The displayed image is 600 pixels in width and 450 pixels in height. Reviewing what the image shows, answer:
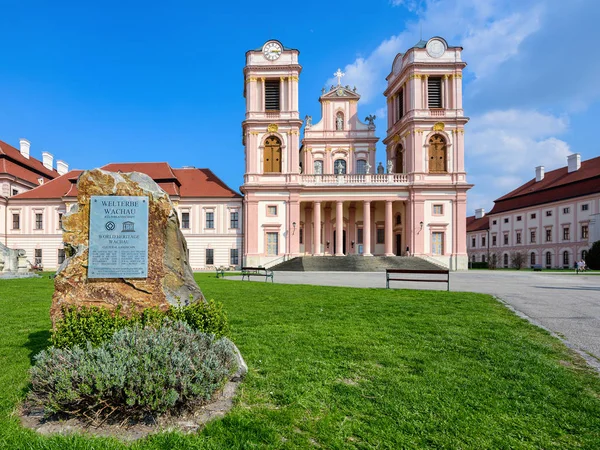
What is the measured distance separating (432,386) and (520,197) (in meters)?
65.9

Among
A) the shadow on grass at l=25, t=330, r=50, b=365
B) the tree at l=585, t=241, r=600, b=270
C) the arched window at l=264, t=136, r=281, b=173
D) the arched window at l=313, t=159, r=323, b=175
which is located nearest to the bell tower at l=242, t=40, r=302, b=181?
the arched window at l=264, t=136, r=281, b=173

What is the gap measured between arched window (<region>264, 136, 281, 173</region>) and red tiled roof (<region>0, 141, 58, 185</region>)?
93.9 feet

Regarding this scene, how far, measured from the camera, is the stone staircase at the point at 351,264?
32.0 metres

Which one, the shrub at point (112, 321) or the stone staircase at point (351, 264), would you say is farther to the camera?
the stone staircase at point (351, 264)

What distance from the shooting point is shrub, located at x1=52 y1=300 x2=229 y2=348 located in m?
4.26

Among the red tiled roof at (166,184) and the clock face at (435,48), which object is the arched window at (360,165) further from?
the red tiled roof at (166,184)

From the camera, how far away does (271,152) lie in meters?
38.1

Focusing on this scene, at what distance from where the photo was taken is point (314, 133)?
1665 inches

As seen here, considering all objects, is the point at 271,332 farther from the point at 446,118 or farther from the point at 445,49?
the point at 445,49

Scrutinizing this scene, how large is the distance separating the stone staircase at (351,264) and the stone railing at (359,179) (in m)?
8.40

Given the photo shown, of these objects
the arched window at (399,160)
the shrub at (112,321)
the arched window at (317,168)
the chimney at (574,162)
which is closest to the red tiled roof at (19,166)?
the arched window at (317,168)

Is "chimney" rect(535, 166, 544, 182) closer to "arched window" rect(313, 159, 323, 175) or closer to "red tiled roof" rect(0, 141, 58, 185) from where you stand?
"arched window" rect(313, 159, 323, 175)

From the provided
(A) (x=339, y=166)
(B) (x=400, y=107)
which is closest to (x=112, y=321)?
(A) (x=339, y=166)

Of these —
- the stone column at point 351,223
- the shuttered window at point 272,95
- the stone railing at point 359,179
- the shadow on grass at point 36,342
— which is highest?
the shuttered window at point 272,95
